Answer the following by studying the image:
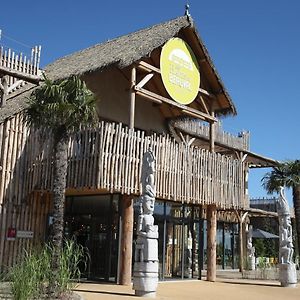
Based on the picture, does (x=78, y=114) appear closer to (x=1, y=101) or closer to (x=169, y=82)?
(x=169, y=82)

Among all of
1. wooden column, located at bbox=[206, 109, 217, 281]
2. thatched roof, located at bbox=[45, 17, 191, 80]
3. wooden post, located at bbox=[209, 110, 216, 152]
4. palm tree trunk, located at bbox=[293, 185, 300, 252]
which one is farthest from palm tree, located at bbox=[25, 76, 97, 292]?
palm tree trunk, located at bbox=[293, 185, 300, 252]

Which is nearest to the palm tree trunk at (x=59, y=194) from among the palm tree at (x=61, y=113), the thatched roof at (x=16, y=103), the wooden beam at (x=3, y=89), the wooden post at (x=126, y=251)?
the palm tree at (x=61, y=113)

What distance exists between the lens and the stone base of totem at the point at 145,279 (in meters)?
11.8

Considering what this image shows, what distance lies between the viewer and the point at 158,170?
15.2 metres

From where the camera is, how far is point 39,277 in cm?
905

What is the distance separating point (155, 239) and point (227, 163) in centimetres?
633

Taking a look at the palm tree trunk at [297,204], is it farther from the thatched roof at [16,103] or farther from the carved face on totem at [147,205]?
the thatched roof at [16,103]

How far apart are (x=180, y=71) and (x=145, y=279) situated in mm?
8023

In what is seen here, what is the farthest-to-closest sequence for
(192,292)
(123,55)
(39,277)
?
(123,55)
(192,292)
(39,277)

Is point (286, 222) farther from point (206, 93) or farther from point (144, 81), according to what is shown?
point (144, 81)

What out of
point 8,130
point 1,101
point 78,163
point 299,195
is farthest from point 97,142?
point 299,195

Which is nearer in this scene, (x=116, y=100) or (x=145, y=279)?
(x=145, y=279)

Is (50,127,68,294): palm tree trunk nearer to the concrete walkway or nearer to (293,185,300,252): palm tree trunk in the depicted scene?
the concrete walkway

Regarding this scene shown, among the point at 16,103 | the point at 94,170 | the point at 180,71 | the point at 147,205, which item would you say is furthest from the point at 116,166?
the point at 180,71
